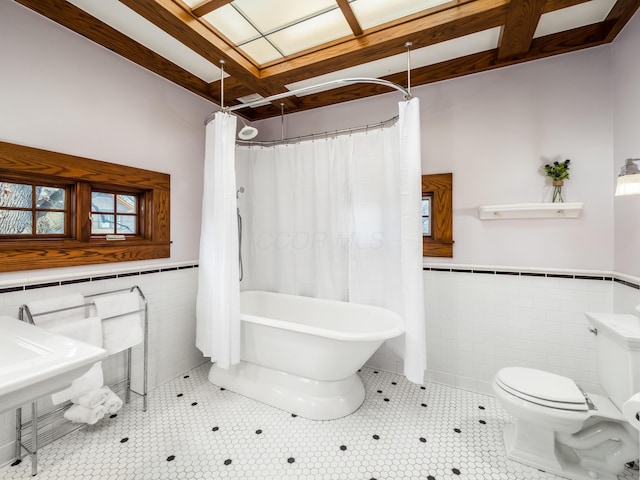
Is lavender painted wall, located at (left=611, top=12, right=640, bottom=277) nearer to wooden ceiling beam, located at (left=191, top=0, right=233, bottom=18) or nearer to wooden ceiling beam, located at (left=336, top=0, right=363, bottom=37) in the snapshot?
wooden ceiling beam, located at (left=336, top=0, right=363, bottom=37)

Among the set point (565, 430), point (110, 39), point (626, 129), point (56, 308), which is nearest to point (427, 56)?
point (626, 129)

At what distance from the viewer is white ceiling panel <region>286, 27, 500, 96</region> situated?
6.80 ft

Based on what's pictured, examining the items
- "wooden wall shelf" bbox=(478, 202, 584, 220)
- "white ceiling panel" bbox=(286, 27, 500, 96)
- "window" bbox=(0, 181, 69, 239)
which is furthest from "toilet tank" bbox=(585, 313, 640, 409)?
"window" bbox=(0, 181, 69, 239)

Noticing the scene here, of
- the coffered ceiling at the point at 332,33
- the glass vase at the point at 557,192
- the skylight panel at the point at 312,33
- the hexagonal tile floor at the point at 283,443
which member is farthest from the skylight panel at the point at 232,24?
the hexagonal tile floor at the point at 283,443

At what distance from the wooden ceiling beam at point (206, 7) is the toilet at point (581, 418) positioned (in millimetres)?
2745

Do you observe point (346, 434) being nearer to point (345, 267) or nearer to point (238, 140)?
Answer: point (345, 267)

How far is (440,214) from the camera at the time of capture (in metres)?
2.49

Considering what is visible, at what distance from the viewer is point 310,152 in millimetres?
2697

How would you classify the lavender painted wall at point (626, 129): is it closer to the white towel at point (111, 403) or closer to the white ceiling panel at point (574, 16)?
the white ceiling panel at point (574, 16)

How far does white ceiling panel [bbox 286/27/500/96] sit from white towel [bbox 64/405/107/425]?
9.43 ft

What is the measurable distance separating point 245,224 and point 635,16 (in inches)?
123

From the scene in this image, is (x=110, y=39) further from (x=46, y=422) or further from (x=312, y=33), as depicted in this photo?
(x=46, y=422)

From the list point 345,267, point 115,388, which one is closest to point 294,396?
point 345,267

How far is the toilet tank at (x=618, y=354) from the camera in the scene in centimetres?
143
